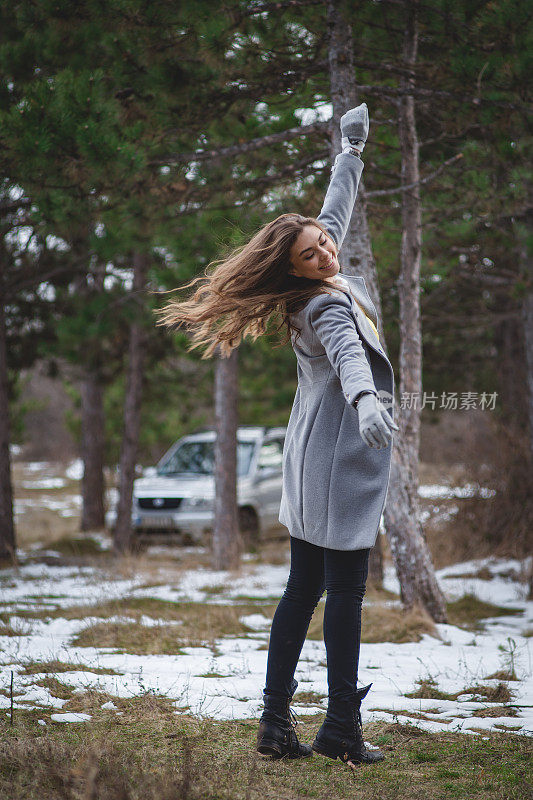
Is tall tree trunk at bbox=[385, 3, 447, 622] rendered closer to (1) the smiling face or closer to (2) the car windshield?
(1) the smiling face

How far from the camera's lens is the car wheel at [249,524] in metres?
10.8

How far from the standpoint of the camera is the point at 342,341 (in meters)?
2.55

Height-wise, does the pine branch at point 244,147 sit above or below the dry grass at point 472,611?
above

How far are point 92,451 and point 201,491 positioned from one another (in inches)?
128

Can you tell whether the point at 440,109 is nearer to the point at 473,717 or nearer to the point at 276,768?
the point at 473,717

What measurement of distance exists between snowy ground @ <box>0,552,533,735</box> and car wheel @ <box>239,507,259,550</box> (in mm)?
3971

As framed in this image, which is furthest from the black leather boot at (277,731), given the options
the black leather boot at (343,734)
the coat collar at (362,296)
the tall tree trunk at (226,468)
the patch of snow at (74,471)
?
the patch of snow at (74,471)

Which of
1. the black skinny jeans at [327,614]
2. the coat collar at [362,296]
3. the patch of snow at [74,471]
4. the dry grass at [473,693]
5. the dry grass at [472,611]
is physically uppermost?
the coat collar at [362,296]

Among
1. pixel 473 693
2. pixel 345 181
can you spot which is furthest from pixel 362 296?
pixel 473 693

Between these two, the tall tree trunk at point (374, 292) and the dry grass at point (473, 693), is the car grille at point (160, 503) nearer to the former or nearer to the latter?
the tall tree trunk at point (374, 292)

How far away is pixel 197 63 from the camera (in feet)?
18.9

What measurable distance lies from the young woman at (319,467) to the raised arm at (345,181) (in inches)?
15.2

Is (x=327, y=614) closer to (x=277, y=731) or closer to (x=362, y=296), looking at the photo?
(x=277, y=731)

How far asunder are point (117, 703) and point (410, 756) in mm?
1293
